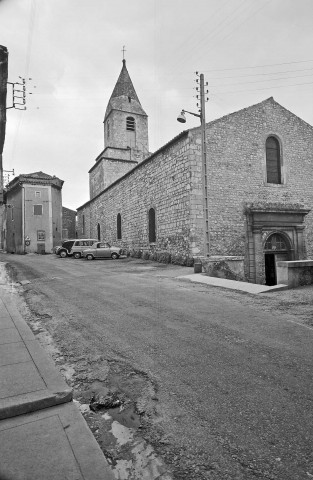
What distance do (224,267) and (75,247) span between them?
14.3 m

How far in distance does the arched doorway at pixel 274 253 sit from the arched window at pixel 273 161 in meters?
3.29

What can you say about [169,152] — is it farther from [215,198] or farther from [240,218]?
[240,218]

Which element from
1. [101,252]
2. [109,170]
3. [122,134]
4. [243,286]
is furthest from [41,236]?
[243,286]

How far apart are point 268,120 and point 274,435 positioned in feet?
56.4

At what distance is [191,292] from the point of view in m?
7.50

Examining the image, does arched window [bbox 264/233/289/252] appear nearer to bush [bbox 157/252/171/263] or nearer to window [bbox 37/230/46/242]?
bush [bbox 157/252/171/263]

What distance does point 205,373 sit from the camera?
2.99m

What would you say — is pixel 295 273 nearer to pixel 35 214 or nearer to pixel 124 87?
pixel 35 214

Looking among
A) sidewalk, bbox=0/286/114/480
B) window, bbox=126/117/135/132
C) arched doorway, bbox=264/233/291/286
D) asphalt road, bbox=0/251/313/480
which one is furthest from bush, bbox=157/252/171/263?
window, bbox=126/117/135/132

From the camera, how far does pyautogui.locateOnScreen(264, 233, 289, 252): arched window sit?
1552 cm

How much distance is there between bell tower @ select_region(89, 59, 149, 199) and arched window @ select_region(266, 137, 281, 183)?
2004 centimetres

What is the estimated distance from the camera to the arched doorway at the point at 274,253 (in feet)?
50.6

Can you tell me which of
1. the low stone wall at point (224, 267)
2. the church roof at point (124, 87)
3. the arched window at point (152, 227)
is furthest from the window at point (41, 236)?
the low stone wall at point (224, 267)

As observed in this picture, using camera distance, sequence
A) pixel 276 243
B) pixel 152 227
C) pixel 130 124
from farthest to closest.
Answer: pixel 130 124 < pixel 152 227 < pixel 276 243
